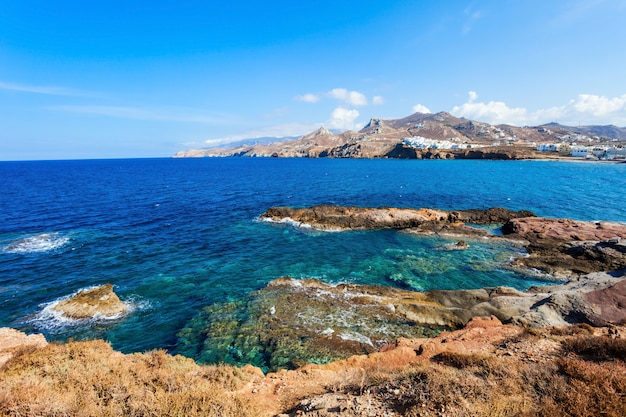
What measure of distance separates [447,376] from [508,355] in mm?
4996

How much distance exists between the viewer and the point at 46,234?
38.3 metres

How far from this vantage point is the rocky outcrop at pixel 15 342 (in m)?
13.1

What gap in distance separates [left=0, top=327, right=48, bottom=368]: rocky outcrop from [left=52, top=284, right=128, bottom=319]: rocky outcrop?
14.1 ft

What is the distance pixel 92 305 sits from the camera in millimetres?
21641

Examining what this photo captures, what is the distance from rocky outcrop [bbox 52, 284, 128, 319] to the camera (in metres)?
21.2

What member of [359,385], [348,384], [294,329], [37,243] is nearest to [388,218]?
[294,329]

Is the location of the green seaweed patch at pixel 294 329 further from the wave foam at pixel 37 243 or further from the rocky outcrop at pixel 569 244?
the wave foam at pixel 37 243

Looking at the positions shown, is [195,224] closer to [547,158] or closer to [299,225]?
[299,225]

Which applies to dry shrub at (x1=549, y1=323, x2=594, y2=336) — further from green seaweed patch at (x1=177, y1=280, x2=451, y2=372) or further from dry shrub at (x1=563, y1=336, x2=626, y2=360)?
green seaweed patch at (x1=177, y1=280, x2=451, y2=372)

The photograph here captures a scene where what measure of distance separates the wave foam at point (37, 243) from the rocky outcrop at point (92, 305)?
16.0 m

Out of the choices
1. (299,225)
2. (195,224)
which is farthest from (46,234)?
(299,225)

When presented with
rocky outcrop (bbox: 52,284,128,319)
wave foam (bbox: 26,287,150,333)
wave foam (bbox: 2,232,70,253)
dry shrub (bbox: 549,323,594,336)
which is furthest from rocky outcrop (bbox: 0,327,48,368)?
dry shrub (bbox: 549,323,594,336)

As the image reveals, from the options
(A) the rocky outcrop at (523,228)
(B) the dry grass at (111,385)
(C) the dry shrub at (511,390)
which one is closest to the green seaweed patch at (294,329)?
(B) the dry grass at (111,385)

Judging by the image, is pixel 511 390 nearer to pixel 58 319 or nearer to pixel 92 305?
pixel 92 305
